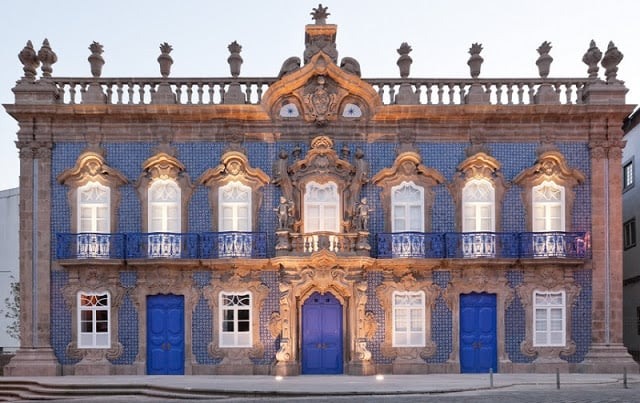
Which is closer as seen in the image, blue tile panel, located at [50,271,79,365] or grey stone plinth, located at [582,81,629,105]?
blue tile panel, located at [50,271,79,365]

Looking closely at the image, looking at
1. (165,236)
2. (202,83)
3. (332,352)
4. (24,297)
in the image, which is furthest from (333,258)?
(24,297)

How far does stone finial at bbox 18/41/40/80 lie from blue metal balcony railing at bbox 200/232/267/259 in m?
6.26

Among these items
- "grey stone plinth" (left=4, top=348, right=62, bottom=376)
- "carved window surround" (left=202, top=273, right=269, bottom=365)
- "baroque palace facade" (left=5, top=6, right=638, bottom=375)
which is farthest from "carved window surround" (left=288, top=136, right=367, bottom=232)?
"grey stone plinth" (left=4, top=348, right=62, bottom=376)

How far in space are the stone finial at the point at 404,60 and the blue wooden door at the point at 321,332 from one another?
627 centimetres

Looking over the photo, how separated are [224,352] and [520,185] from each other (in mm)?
8922

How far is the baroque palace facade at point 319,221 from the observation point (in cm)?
2322

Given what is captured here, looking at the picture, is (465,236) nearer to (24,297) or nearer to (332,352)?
(332,352)

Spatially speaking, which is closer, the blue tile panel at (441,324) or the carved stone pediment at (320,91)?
the blue tile panel at (441,324)

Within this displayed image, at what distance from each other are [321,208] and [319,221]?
0.35 meters

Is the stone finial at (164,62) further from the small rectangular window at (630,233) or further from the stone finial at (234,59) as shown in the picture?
the small rectangular window at (630,233)

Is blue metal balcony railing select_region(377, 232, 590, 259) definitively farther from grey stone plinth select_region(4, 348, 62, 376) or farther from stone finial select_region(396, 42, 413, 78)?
grey stone plinth select_region(4, 348, 62, 376)

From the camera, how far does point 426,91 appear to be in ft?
78.3

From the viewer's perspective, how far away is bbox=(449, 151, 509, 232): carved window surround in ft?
77.2

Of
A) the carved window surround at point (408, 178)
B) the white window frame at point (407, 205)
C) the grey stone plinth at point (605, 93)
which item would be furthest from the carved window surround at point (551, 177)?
the white window frame at point (407, 205)
